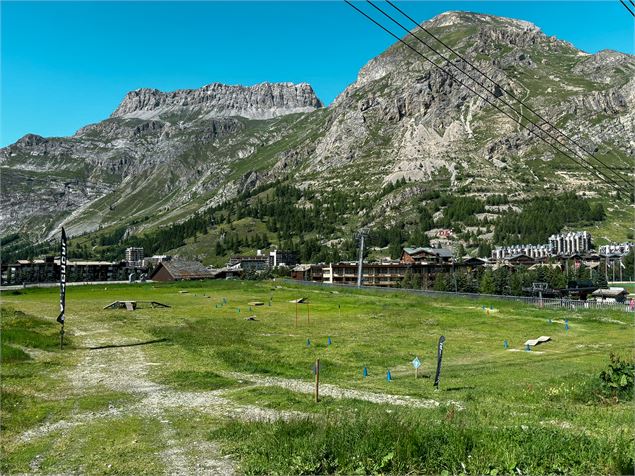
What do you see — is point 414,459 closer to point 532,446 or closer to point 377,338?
point 532,446

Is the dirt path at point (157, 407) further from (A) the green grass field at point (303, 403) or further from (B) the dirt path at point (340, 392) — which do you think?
(B) the dirt path at point (340, 392)

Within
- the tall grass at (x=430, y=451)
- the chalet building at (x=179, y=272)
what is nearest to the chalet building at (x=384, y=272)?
the chalet building at (x=179, y=272)

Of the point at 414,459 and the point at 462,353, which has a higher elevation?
the point at 414,459

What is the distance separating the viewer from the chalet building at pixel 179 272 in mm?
176100

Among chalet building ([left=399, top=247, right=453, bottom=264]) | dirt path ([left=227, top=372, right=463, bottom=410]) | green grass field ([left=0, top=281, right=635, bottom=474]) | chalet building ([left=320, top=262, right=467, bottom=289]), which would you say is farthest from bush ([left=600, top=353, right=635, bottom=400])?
chalet building ([left=399, top=247, right=453, bottom=264])

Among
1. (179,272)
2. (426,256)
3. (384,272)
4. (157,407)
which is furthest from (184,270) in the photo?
(157,407)

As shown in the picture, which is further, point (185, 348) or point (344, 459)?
point (185, 348)

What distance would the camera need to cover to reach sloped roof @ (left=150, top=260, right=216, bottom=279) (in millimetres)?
176625

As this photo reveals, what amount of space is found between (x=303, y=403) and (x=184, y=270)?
167 metres

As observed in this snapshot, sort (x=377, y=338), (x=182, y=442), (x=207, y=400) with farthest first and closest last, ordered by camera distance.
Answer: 1. (x=377, y=338)
2. (x=207, y=400)
3. (x=182, y=442)

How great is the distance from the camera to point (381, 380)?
28406 mm

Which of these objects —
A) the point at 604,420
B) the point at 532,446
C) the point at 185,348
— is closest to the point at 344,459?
the point at 532,446

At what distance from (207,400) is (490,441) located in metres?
13.6

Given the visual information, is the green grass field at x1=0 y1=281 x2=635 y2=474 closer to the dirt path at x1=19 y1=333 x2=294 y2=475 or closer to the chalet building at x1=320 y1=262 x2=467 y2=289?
the dirt path at x1=19 y1=333 x2=294 y2=475
